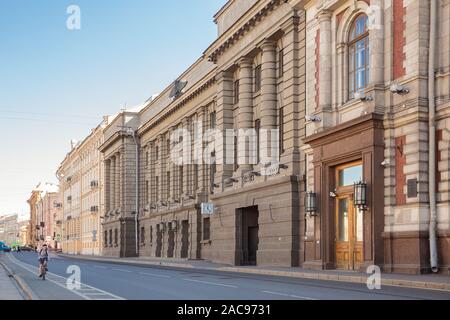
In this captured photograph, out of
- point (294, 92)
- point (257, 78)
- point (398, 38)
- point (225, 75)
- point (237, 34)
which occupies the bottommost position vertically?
point (294, 92)

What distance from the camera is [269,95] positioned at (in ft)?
127

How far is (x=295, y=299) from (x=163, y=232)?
1869 inches

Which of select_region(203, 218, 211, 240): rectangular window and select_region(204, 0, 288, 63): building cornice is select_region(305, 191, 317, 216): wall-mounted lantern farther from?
select_region(203, 218, 211, 240): rectangular window

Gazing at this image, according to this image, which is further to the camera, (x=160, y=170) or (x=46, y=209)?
(x=46, y=209)

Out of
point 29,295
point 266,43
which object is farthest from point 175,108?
point 29,295

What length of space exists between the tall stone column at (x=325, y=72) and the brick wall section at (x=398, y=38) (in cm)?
452

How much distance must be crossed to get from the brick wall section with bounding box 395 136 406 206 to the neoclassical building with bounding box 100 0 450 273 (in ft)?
0.21

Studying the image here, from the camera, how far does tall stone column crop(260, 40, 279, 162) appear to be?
127ft

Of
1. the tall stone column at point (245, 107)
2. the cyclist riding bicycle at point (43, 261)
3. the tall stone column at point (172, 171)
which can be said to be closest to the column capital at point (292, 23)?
the tall stone column at point (245, 107)

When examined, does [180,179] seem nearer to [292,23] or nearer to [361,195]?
[292,23]

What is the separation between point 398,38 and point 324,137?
5507 millimetres

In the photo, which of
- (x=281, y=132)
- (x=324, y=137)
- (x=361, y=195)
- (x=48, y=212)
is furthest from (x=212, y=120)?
(x=48, y=212)

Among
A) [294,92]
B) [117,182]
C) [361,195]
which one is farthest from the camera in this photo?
[117,182]

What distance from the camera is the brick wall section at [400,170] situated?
2673cm
